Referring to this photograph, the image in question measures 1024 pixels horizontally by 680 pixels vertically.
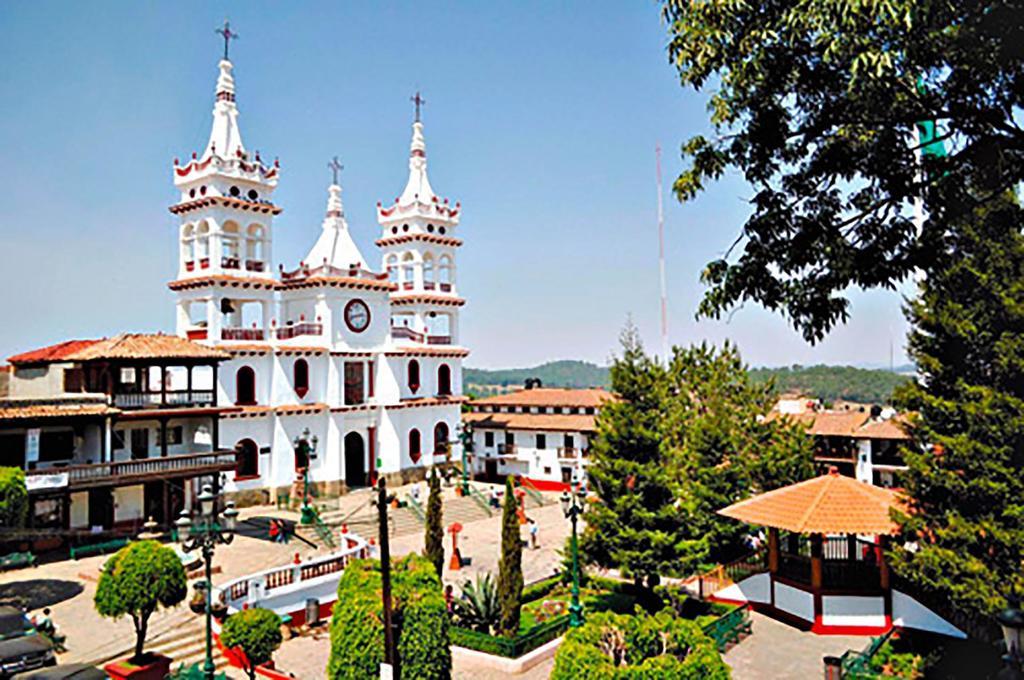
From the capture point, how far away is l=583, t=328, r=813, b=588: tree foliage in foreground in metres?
22.8

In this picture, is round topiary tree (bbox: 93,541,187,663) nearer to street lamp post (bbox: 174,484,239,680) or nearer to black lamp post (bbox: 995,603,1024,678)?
street lamp post (bbox: 174,484,239,680)

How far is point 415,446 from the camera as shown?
47.1 m

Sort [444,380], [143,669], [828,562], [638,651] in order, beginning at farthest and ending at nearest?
[444,380] → [828,562] → [143,669] → [638,651]

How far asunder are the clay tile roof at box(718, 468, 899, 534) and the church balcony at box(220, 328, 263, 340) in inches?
1029

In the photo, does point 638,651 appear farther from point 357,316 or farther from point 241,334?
point 357,316

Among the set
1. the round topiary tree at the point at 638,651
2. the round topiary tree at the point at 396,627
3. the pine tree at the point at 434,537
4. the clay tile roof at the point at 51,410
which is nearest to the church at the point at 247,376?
the clay tile roof at the point at 51,410

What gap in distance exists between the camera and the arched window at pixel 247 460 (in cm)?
3833

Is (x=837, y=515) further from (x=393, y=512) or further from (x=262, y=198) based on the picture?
(x=262, y=198)

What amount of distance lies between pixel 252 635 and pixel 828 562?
52.2 feet

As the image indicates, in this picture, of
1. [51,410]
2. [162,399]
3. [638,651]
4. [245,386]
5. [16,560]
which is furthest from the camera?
[245,386]

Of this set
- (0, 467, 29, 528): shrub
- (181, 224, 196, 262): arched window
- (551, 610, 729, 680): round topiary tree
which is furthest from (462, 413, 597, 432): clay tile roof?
(551, 610, 729, 680): round topiary tree

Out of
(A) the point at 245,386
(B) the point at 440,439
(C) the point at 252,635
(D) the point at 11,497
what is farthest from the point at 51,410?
(B) the point at 440,439

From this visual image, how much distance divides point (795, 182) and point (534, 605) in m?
18.6

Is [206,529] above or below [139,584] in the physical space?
above
